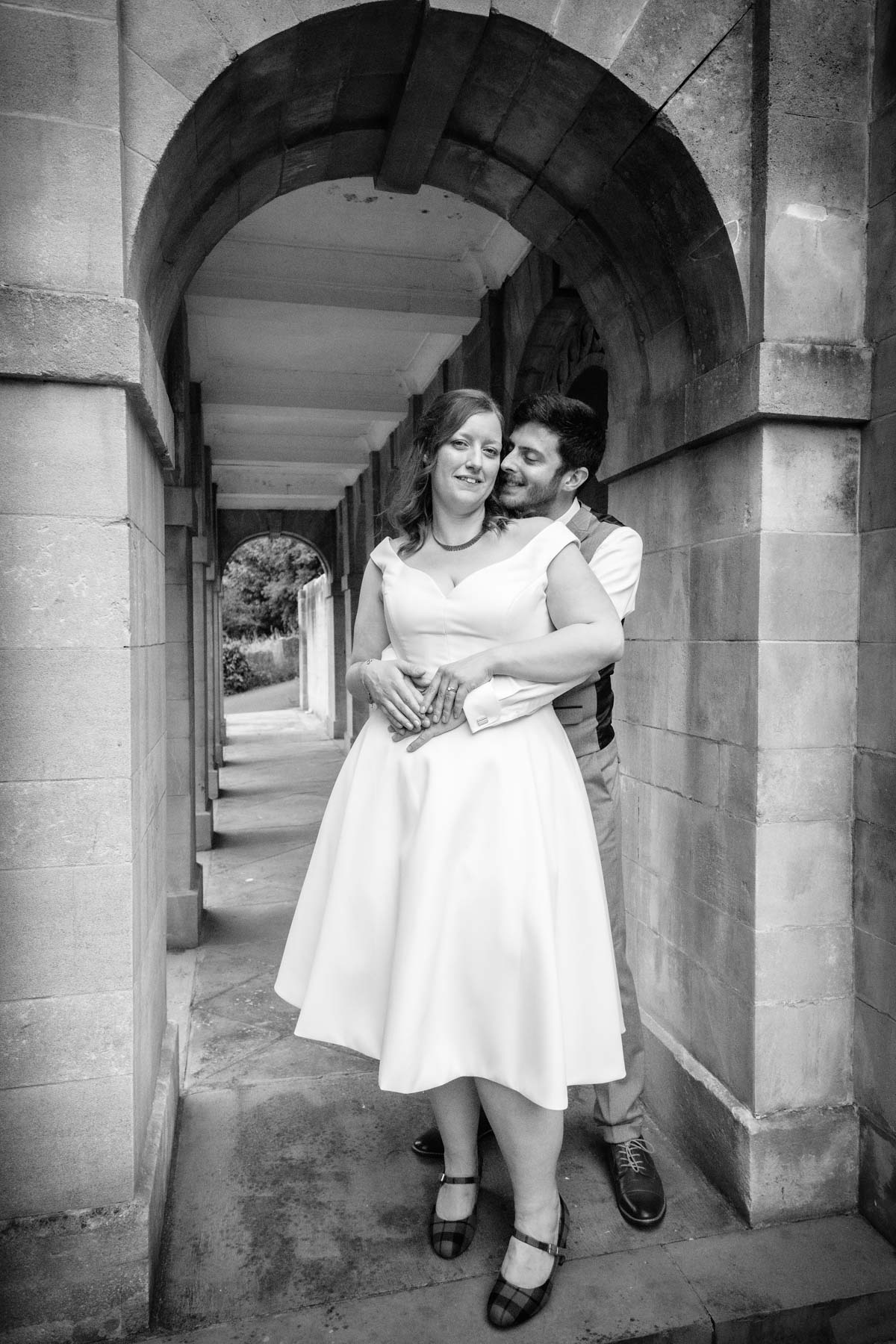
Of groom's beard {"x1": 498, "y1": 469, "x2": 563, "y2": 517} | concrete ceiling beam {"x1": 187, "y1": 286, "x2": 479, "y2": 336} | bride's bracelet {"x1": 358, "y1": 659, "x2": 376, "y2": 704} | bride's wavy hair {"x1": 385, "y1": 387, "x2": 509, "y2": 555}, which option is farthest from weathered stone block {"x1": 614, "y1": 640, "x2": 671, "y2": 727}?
concrete ceiling beam {"x1": 187, "y1": 286, "x2": 479, "y2": 336}

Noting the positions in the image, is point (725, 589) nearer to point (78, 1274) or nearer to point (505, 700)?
point (505, 700)

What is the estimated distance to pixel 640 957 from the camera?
3299 millimetres

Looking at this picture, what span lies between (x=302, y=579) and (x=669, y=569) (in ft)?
91.4

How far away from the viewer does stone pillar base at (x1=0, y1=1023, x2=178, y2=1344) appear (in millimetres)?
2160

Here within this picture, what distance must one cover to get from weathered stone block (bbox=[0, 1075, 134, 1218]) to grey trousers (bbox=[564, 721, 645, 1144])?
53.5 inches

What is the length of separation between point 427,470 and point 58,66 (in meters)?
1.21

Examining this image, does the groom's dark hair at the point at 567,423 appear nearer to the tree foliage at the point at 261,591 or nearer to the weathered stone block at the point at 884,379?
the weathered stone block at the point at 884,379

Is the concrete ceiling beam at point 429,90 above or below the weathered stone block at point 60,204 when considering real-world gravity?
above

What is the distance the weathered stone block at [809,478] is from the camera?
2576mm

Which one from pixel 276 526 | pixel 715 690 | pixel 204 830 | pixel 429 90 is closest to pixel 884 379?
pixel 715 690

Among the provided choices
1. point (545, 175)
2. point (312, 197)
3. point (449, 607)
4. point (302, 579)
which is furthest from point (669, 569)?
point (302, 579)

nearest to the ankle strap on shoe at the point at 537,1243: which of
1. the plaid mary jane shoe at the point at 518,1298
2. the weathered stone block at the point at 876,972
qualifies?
the plaid mary jane shoe at the point at 518,1298

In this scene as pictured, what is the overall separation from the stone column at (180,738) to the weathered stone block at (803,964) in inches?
131

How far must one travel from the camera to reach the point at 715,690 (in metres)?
2.81
